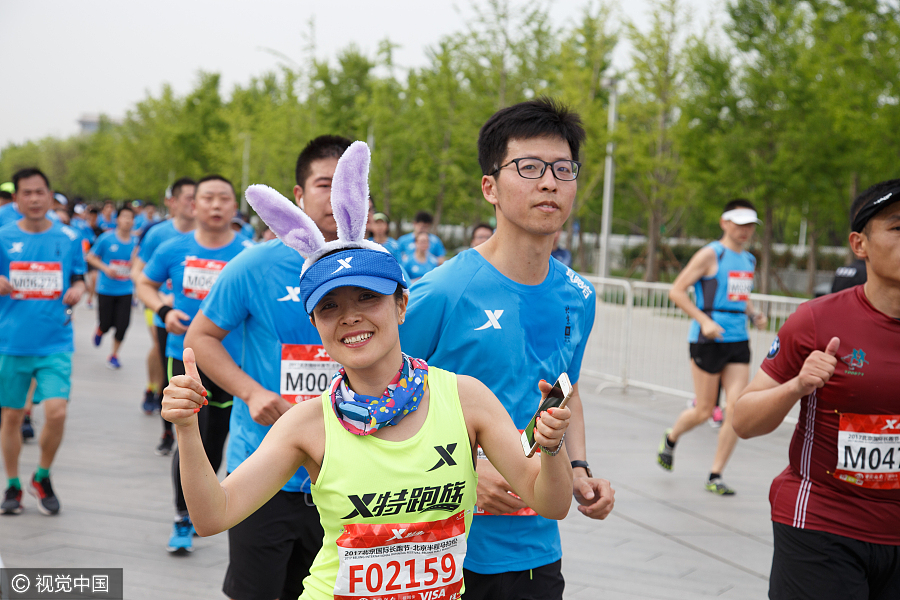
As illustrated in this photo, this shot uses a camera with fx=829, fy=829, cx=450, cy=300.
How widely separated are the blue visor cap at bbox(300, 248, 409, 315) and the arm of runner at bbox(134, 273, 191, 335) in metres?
3.43

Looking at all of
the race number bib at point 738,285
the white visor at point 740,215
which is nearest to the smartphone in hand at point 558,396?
the white visor at point 740,215

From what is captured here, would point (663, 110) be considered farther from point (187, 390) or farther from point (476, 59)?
point (187, 390)

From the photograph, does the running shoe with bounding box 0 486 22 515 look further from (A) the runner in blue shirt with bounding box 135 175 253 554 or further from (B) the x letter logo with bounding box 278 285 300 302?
(B) the x letter logo with bounding box 278 285 300 302

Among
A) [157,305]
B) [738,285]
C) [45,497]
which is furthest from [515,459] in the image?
[738,285]

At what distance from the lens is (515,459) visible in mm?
2131

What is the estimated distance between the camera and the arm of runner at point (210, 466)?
175 centimetres

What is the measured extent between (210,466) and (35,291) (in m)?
4.87

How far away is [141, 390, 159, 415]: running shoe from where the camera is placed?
8945 mm

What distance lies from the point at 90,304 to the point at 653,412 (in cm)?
1590

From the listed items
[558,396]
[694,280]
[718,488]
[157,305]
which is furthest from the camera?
[694,280]

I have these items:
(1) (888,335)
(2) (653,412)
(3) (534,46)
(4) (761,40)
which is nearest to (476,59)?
(3) (534,46)

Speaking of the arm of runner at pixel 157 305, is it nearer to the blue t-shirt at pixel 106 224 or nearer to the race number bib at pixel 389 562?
the race number bib at pixel 389 562

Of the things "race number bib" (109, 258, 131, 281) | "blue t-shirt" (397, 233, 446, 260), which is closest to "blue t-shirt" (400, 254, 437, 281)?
"blue t-shirt" (397, 233, 446, 260)

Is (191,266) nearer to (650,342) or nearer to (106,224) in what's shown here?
(650,342)
